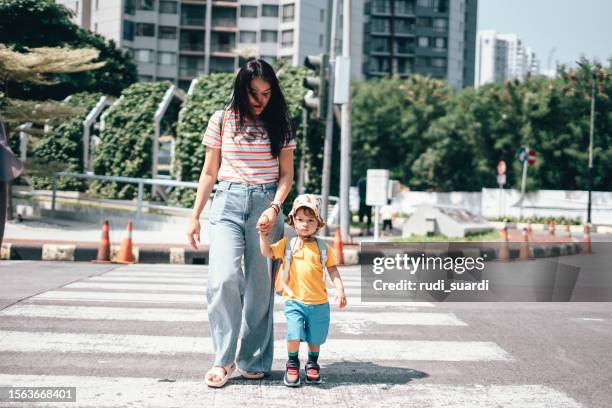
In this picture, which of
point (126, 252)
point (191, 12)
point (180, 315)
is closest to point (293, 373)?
point (180, 315)

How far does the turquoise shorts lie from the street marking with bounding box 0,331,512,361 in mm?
868

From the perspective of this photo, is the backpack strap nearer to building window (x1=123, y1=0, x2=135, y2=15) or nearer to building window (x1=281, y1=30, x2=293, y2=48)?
building window (x1=281, y1=30, x2=293, y2=48)

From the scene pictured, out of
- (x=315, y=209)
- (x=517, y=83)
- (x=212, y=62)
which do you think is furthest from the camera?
(x=212, y=62)

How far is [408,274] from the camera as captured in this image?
6625 millimetres

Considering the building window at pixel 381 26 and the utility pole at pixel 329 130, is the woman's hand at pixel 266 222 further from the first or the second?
the building window at pixel 381 26

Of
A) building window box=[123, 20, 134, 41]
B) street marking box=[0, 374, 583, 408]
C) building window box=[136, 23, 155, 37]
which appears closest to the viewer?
street marking box=[0, 374, 583, 408]

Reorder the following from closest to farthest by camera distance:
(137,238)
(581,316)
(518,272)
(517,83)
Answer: (581,316) → (518,272) → (137,238) → (517,83)

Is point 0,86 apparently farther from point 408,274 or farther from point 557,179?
point 557,179

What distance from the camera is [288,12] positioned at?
6638 centimetres

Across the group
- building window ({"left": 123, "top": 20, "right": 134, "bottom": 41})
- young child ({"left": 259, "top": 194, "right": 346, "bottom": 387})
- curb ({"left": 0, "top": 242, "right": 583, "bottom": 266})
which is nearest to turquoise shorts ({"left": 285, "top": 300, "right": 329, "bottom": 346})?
young child ({"left": 259, "top": 194, "right": 346, "bottom": 387})

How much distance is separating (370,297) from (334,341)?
7.24ft

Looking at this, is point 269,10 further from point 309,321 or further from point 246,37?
point 309,321

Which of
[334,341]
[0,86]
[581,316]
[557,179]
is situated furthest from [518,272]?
[557,179]

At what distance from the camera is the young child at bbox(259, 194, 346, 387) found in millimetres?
4516
